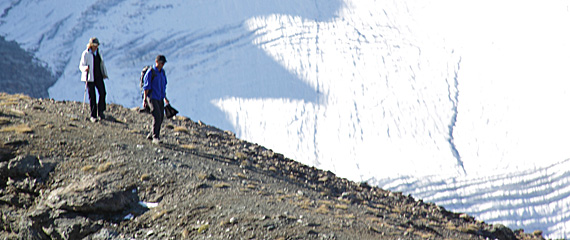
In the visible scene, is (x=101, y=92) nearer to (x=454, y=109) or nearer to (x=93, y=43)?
(x=93, y=43)

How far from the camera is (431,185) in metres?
28.8

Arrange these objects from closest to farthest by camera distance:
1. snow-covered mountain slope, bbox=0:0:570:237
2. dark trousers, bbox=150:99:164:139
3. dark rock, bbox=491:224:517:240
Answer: dark trousers, bbox=150:99:164:139 < dark rock, bbox=491:224:517:240 < snow-covered mountain slope, bbox=0:0:570:237

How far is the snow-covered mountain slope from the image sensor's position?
102 ft

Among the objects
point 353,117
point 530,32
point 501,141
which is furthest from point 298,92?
point 530,32

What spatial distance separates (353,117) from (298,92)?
3.15 metres

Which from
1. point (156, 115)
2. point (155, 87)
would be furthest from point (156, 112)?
point (155, 87)

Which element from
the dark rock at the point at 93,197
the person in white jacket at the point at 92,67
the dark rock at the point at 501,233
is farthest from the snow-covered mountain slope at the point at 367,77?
the dark rock at the point at 93,197

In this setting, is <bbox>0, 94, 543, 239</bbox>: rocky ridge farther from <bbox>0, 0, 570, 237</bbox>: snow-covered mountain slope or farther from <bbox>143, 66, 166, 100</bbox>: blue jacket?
<bbox>0, 0, 570, 237</bbox>: snow-covered mountain slope

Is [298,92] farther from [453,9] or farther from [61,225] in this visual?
[61,225]

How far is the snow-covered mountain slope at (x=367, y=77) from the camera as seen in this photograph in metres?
31.2

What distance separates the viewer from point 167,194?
955cm

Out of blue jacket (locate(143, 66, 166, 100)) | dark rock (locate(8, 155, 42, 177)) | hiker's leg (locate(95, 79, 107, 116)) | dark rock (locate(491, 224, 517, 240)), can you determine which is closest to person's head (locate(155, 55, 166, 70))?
blue jacket (locate(143, 66, 166, 100))

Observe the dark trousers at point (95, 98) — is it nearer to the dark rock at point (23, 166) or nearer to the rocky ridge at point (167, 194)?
the rocky ridge at point (167, 194)

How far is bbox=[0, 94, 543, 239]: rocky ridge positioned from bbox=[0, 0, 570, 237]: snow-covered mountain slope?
1692 centimetres
